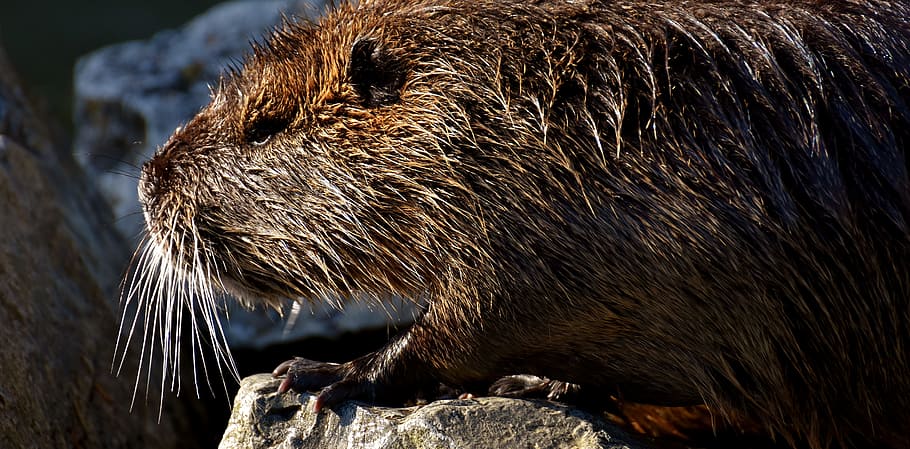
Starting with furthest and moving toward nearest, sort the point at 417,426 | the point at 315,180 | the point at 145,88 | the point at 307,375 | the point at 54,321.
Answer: the point at 145,88, the point at 54,321, the point at 315,180, the point at 307,375, the point at 417,426

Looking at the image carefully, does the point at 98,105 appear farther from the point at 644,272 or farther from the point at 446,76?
the point at 644,272

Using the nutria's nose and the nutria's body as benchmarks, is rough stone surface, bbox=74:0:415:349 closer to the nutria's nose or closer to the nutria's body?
the nutria's nose

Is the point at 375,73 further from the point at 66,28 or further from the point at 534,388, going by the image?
the point at 66,28

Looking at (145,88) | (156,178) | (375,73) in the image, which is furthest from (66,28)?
(375,73)

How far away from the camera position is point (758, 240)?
252cm

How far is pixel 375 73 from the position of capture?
9.31ft

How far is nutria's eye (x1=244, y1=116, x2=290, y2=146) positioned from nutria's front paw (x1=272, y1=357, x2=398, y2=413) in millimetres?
632

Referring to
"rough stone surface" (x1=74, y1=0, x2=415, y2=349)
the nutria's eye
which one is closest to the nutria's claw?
the nutria's eye

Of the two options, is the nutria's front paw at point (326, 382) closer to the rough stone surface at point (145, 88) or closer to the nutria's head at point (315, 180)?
the nutria's head at point (315, 180)

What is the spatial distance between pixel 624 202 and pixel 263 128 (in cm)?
104

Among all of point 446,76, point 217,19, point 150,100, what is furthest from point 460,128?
point 217,19

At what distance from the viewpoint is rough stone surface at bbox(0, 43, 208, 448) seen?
9.34 ft

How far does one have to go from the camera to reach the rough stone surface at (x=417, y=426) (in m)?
2.48

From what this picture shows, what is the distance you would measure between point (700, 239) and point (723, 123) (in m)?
0.28
